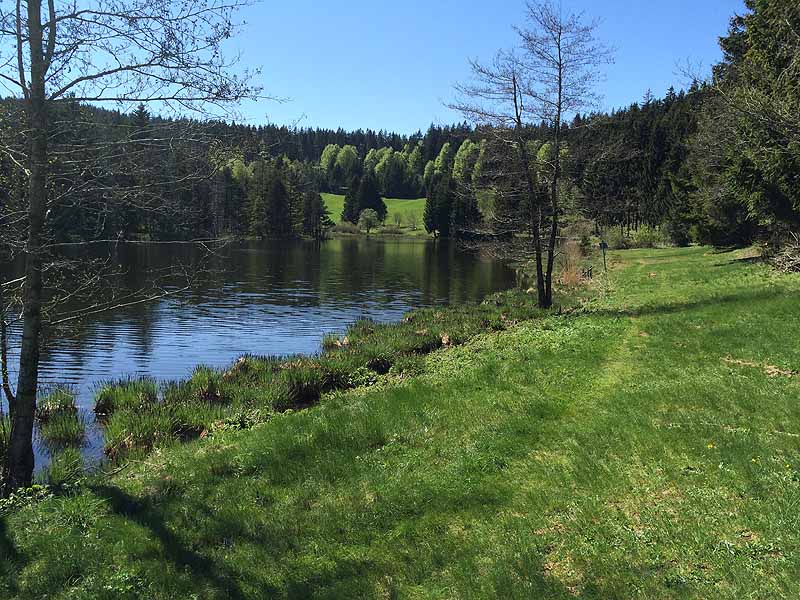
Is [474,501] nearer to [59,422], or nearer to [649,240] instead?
[59,422]

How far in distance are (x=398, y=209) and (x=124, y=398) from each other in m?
148

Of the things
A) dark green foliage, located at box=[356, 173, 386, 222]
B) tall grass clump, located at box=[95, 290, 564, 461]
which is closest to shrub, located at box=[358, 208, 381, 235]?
dark green foliage, located at box=[356, 173, 386, 222]

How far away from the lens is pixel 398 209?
159125mm

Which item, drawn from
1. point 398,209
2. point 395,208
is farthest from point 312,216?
point 395,208

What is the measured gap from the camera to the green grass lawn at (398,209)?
5753 inches

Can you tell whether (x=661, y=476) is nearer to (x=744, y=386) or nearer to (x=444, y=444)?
(x=444, y=444)

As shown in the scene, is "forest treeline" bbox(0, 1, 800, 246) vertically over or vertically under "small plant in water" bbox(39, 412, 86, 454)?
over

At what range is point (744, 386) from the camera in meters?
9.24

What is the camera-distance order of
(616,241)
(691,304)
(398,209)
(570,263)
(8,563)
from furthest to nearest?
(398,209) → (616,241) → (570,263) → (691,304) → (8,563)

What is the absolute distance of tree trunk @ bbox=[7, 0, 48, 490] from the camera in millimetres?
7281

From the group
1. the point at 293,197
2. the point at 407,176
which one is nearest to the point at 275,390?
the point at 293,197

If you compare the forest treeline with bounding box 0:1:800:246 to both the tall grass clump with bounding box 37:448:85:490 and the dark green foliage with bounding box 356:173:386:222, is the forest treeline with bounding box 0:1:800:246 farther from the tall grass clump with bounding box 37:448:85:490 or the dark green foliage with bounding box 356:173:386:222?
the dark green foliage with bounding box 356:173:386:222

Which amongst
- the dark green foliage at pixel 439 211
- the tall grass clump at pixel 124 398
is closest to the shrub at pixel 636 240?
the dark green foliage at pixel 439 211

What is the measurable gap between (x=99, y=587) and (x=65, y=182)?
228 inches
